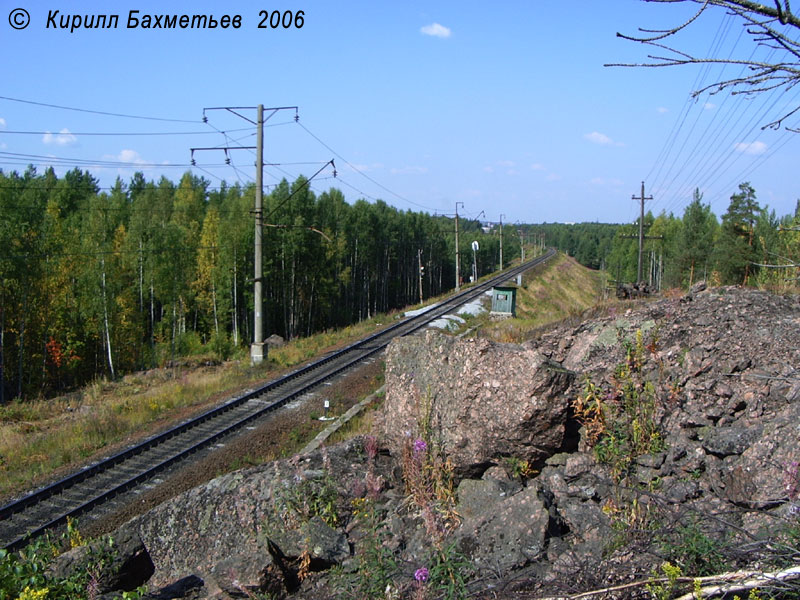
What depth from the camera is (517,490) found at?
5.43 m

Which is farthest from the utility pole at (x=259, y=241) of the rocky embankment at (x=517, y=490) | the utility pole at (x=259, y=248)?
the rocky embankment at (x=517, y=490)

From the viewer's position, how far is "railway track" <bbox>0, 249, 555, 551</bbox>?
28.5 ft

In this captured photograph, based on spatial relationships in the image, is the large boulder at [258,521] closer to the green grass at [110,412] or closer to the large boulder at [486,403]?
the large boulder at [486,403]

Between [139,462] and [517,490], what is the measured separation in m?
7.68

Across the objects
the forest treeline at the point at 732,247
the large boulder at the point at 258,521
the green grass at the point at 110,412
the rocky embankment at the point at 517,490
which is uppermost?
the forest treeline at the point at 732,247

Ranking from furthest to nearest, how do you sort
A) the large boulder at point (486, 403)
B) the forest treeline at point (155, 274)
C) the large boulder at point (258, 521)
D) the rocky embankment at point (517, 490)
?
the forest treeline at point (155, 274)
the large boulder at point (486, 403)
the large boulder at point (258, 521)
the rocky embankment at point (517, 490)

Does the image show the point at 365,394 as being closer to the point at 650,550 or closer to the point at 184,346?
the point at 650,550

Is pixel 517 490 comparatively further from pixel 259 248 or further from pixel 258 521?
pixel 259 248

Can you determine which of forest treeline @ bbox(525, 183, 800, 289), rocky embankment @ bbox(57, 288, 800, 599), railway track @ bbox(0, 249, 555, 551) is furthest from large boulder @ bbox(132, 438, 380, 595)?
forest treeline @ bbox(525, 183, 800, 289)

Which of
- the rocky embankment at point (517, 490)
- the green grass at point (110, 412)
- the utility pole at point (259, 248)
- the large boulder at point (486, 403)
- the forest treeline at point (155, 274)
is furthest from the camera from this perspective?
the forest treeline at point (155, 274)

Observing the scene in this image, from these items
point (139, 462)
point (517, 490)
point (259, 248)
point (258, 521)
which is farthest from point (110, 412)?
point (517, 490)

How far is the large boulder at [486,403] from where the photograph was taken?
19.3ft

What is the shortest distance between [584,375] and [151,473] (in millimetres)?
7077

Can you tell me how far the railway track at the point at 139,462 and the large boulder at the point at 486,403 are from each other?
407 centimetres
